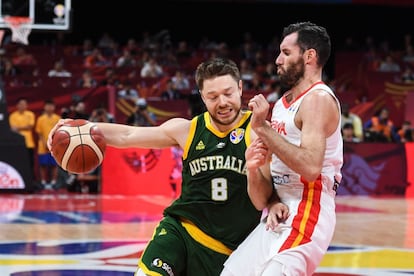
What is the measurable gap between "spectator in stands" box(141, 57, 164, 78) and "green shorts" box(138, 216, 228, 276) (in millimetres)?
15754

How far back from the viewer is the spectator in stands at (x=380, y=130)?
1742cm

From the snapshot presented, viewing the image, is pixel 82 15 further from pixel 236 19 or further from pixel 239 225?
pixel 239 225

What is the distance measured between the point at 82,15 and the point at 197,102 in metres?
11.9

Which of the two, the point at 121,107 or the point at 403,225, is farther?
the point at 121,107

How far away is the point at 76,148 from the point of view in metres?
5.16

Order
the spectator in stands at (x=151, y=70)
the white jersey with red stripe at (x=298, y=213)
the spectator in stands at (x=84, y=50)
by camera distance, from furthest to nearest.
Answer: the spectator in stands at (x=84, y=50), the spectator in stands at (x=151, y=70), the white jersey with red stripe at (x=298, y=213)

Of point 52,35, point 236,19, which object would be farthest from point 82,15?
point 236,19

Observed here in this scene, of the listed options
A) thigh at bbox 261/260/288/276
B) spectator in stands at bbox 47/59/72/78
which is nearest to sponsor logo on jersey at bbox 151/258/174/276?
thigh at bbox 261/260/288/276

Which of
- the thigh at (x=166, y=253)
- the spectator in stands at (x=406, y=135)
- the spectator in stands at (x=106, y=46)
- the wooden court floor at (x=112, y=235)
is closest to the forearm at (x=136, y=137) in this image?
the thigh at (x=166, y=253)

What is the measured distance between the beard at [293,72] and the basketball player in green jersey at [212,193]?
626mm

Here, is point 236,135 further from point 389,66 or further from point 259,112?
point 389,66

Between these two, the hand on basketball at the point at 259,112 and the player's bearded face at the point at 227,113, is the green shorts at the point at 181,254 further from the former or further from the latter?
the hand on basketball at the point at 259,112

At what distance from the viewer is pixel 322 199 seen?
4410mm

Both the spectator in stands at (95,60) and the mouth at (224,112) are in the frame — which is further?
the spectator in stands at (95,60)
